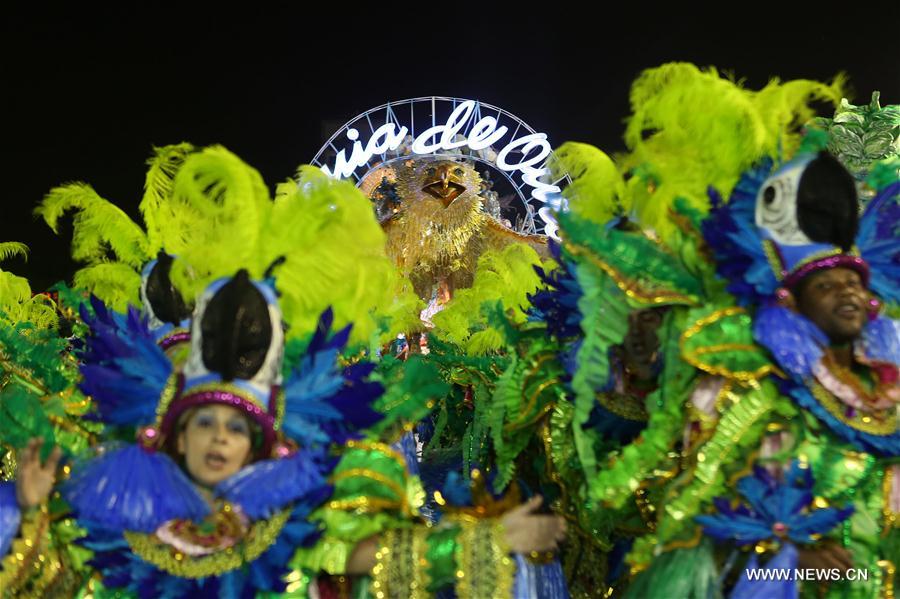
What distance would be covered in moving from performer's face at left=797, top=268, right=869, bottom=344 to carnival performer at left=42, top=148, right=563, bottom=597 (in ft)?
2.64

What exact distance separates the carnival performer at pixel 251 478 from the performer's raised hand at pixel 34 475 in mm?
60

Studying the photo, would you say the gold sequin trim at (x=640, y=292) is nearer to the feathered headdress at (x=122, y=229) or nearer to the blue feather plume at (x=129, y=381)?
the blue feather plume at (x=129, y=381)

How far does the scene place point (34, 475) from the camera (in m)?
2.04

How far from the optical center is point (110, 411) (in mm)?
2084

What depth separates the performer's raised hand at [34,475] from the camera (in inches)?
79.7

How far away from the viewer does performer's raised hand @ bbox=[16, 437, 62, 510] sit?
202cm

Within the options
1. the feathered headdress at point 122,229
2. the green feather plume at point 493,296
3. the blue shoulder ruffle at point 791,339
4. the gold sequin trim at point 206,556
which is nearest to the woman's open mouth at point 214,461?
the gold sequin trim at point 206,556

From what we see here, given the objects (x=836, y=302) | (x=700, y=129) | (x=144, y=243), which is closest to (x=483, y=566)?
(x=836, y=302)

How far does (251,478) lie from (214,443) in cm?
11

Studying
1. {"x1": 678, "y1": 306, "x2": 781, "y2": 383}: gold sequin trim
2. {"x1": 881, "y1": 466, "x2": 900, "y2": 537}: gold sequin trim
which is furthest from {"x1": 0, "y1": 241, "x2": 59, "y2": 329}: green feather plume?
{"x1": 881, "y1": 466, "x2": 900, "y2": 537}: gold sequin trim

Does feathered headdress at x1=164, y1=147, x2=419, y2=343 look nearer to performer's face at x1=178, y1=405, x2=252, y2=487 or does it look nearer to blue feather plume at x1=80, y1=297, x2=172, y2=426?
blue feather plume at x1=80, y1=297, x2=172, y2=426

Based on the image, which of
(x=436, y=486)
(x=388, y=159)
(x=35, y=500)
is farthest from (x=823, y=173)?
(x=388, y=159)

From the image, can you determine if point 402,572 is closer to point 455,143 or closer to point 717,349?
point 717,349

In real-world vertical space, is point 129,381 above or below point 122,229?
below
